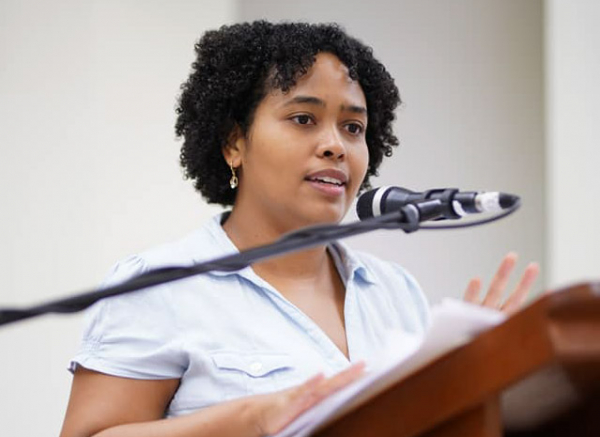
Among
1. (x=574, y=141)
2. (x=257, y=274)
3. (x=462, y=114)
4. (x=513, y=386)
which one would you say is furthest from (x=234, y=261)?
(x=462, y=114)

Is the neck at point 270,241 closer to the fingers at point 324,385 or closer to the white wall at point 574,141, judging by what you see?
the fingers at point 324,385

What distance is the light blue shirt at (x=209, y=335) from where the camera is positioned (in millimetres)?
1480

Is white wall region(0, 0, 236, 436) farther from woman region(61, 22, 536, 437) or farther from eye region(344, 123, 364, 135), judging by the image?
eye region(344, 123, 364, 135)

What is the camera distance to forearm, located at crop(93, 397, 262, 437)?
3.91 feet

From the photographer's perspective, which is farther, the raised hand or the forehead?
the forehead

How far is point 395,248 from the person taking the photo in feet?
10.6

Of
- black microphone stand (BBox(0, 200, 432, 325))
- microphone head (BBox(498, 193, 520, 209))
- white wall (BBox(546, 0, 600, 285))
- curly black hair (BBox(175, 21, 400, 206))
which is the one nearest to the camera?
black microphone stand (BBox(0, 200, 432, 325))

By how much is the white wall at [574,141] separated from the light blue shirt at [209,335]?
1.25 metres

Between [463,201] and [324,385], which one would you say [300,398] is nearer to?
[324,385]

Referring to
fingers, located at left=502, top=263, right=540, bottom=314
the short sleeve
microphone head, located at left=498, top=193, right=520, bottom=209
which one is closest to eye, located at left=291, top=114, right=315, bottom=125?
the short sleeve

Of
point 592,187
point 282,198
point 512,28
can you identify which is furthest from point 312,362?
point 512,28

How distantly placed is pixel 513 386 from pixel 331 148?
96 centimetres

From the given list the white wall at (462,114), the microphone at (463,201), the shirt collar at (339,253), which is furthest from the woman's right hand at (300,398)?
the white wall at (462,114)

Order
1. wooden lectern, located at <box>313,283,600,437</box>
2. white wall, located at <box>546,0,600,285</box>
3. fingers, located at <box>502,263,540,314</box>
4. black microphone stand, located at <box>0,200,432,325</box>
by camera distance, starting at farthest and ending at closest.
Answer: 1. white wall, located at <box>546,0,600,285</box>
2. fingers, located at <box>502,263,540,314</box>
3. black microphone stand, located at <box>0,200,432,325</box>
4. wooden lectern, located at <box>313,283,600,437</box>
